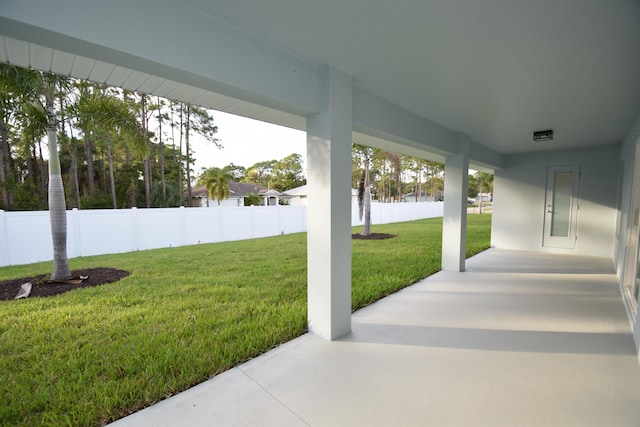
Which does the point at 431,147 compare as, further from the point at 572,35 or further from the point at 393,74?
the point at 572,35

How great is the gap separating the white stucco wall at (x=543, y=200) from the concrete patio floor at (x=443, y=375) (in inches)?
168

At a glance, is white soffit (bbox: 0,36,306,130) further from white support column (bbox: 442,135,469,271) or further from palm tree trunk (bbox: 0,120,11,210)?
palm tree trunk (bbox: 0,120,11,210)

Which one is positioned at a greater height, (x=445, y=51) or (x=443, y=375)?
(x=445, y=51)

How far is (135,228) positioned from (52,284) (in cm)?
426

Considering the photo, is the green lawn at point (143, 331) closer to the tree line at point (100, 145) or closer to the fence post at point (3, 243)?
the fence post at point (3, 243)

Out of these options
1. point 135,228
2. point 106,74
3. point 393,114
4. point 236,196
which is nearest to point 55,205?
point 135,228

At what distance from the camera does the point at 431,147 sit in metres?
4.93

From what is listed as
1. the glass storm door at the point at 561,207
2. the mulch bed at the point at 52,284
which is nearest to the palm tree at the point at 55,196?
the mulch bed at the point at 52,284

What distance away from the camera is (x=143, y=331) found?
3.24 m

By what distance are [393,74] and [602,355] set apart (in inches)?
135

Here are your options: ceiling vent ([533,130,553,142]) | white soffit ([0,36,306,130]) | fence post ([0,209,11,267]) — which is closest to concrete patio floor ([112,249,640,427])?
white soffit ([0,36,306,130])

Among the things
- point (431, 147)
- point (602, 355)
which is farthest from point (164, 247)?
point (602, 355)

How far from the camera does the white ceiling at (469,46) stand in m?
1.96

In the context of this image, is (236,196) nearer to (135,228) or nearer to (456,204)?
(135,228)
